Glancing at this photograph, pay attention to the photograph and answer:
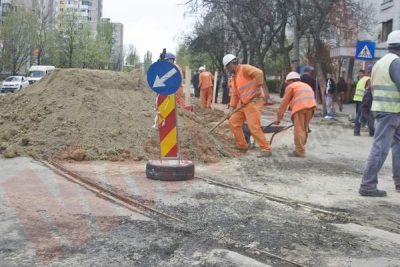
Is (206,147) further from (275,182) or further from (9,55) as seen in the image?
(9,55)

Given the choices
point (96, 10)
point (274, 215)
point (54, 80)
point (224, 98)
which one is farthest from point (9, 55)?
point (96, 10)

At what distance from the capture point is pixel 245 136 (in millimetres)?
9781

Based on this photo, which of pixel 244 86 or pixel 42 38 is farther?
pixel 42 38

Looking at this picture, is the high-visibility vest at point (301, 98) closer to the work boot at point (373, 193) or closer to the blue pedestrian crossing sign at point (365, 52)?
the work boot at point (373, 193)

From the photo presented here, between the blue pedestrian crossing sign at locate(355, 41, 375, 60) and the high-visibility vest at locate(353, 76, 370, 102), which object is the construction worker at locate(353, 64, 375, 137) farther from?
the blue pedestrian crossing sign at locate(355, 41, 375, 60)

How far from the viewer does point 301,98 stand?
29.4ft

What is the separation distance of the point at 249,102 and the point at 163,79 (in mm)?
2590

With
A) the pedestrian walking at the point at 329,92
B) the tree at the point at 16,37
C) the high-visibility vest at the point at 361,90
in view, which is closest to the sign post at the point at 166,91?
the high-visibility vest at the point at 361,90

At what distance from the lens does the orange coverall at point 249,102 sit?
28.7 feet

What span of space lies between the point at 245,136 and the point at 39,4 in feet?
215

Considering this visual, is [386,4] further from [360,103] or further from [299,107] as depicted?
[299,107]

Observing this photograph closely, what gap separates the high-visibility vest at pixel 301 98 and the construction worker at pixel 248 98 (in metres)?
0.61

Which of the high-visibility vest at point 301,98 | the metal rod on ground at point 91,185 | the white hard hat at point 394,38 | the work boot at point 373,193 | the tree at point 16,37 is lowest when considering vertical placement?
the metal rod on ground at point 91,185

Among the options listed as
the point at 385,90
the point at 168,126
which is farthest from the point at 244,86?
the point at 385,90
